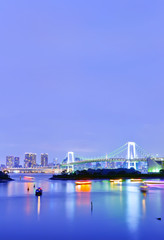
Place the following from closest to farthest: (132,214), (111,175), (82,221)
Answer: (82,221)
(132,214)
(111,175)

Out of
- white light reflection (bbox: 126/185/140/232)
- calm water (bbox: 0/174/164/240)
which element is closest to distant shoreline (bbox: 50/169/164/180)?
white light reflection (bbox: 126/185/140/232)

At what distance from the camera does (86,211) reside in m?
32.1

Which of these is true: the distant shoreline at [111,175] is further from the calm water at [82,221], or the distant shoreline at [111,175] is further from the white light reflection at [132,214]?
the calm water at [82,221]

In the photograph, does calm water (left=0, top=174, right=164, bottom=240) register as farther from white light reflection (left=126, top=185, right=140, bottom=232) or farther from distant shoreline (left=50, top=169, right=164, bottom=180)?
distant shoreline (left=50, top=169, right=164, bottom=180)

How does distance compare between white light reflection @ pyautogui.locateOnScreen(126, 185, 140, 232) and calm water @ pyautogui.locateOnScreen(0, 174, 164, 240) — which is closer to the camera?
calm water @ pyautogui.locateOnScreen(0, 174, 164, 240)

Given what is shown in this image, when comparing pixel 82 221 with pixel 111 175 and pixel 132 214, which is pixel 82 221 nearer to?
pixel 132 214

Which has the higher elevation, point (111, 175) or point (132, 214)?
point (111, 175)

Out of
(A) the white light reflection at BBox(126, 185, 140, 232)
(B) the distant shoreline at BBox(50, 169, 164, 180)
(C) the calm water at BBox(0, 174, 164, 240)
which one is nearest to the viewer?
(C) the calm water at BBox(0, 174, 164, 240)

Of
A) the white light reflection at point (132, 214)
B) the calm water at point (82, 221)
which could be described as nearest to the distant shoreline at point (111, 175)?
the white light reflection at point (132, 214)

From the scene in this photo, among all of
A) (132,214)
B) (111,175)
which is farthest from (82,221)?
(111,175)

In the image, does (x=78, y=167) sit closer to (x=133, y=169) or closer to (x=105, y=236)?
(x=133, y=169)

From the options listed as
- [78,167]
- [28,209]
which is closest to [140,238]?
[28,209]

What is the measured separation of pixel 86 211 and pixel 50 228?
9.24m

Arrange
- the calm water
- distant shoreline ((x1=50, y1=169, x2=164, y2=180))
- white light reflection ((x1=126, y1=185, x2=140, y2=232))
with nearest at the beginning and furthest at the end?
the calm water < white light reflection ((x1=126, y1=185, x2=140, y2=232)) < distant shoreline ((x1=50, y1=169, x2=164, y2=180))
